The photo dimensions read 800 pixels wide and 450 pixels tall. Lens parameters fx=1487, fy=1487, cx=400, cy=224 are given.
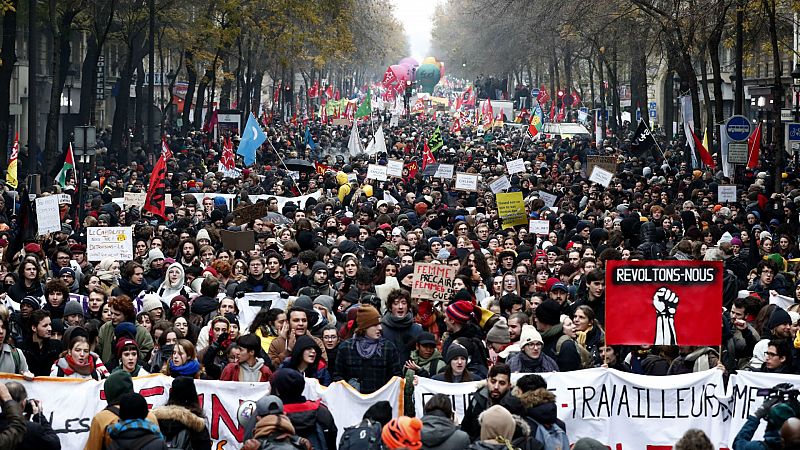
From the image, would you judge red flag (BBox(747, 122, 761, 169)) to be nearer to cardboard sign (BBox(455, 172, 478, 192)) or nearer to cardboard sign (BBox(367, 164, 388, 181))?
cardboard sign (BBox(455, 172, 478, 192))

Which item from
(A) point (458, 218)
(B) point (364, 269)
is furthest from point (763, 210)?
(B) point (364, 269)

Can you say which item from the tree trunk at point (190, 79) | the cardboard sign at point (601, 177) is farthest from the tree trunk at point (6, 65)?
the tree trunk at point (190, 79)

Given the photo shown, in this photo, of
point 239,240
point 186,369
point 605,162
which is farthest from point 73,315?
Answer: point 605,162

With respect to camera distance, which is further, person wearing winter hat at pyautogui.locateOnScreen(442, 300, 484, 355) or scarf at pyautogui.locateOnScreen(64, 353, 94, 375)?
person wearing winter hat at pyautogui.locateOnScreen(442, 300, 484, 355)

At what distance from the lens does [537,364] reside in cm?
1000

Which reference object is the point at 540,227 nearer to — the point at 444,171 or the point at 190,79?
the point at 444,171

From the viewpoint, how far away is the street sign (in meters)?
30.4

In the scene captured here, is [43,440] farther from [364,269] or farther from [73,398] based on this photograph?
[364,269]

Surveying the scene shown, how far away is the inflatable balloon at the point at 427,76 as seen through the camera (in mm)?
153125

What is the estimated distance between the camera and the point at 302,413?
8078 millimetres

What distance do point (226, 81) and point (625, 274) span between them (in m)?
51.5

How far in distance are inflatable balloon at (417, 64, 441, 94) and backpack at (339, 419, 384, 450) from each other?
147m

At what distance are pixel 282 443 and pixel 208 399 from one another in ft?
8.22

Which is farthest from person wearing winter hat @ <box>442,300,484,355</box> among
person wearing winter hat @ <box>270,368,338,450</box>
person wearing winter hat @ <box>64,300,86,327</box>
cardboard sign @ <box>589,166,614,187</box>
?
cardboard sign @ <box>589,166,614,187</box>
